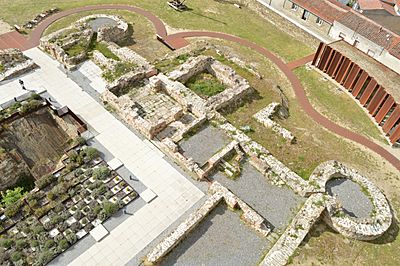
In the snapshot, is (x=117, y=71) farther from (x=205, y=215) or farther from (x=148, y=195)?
(x=205, y=215)

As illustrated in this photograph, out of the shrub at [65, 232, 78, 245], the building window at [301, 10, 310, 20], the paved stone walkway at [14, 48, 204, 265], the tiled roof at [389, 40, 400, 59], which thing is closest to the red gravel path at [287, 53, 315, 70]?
the building window at [301, 10, 310, 20]

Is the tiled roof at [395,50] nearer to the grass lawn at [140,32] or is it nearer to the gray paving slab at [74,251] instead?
the grass lawn at [140,32]

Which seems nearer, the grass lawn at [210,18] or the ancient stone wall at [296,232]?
the ancient stone wall at [296,232]

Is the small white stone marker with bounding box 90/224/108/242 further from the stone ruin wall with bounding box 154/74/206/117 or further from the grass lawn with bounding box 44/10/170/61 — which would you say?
the grass lawn with bounding box 44/10/170/61

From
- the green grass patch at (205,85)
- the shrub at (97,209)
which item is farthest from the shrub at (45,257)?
the green grass patch at (205,85)

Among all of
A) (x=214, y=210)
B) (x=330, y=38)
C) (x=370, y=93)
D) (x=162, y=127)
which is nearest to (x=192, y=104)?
(x=162, y=127)

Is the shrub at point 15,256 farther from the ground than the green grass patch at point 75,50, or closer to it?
closer to it

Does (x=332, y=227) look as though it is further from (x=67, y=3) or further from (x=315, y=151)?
(x=67, y=3)

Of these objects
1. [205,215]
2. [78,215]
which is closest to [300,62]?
[205,215]
